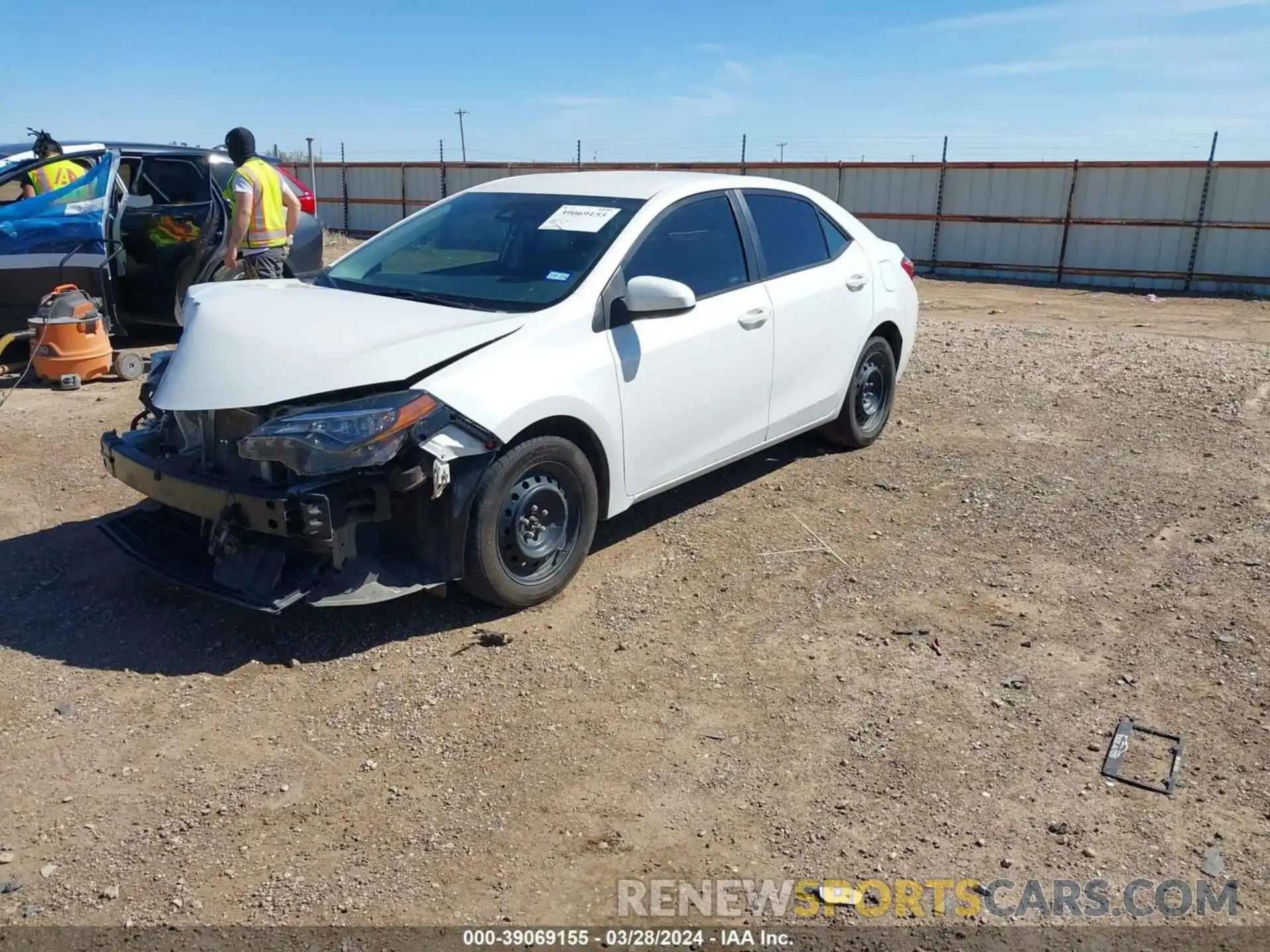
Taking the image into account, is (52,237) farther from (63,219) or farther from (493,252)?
(493,252)

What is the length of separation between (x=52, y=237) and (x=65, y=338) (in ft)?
2.86

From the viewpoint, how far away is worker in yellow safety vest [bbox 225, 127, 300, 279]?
7.54 meters

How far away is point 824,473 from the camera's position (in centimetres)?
654

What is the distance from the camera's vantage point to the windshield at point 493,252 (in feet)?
15.6

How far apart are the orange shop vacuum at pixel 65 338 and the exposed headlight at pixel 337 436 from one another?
4985 mm

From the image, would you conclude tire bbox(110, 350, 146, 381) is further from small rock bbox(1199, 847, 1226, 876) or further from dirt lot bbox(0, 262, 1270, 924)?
small rock bbox(1199, 847, 1226, 876)

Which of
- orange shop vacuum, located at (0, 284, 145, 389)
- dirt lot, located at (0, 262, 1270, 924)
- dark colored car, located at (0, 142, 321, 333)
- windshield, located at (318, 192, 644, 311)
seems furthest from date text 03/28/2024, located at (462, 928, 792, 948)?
orange shop vacuum, located at (0, 284, 145, 389)

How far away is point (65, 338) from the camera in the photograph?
7.97m

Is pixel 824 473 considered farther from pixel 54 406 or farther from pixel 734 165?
pixel 734 165

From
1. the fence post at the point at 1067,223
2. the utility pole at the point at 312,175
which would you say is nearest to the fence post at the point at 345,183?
the utility pole at the point at 312,175

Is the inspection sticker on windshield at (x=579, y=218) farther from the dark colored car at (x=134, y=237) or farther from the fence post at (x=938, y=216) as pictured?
the fence post at (x=938, y=216)

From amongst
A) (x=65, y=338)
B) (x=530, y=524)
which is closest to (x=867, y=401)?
(x=530, y=524)

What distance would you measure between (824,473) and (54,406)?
17.4ft

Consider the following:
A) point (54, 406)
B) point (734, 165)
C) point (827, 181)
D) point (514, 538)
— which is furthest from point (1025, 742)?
point (734, 165)
